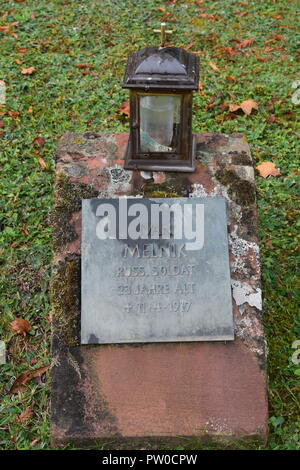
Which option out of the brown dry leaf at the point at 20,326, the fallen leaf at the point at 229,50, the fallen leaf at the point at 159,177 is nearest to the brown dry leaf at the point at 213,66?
the fallen leaf at the point at 229,50

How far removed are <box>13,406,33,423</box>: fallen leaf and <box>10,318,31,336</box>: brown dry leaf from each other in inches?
18.8

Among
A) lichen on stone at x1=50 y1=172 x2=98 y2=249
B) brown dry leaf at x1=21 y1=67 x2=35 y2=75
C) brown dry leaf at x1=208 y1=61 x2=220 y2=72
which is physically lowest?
lichen on stone at x1=50 y1=172 x2=98 y2=249

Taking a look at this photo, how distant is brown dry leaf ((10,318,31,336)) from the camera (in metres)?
3.07

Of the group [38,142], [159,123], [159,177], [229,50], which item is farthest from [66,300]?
[229,50]

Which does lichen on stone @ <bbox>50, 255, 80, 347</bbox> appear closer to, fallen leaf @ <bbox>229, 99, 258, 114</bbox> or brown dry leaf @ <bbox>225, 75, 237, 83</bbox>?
fallen leaf @ <bbox>229, 99, 258, 114</bbox>

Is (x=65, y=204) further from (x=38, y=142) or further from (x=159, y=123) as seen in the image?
(x=38, y=142)

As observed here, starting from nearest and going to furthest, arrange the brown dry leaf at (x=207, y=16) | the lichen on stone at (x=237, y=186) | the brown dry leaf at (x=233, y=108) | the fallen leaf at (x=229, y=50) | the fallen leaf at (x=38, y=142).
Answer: the lichen on stone at (x=237, y=186) < the fallen leaf at (x=38, y=142) < the brown dry leaf at (x=233, y=108) < the fallen leaf at (x=229, y=50) < the brown dry leaf at (x=207, y=16)

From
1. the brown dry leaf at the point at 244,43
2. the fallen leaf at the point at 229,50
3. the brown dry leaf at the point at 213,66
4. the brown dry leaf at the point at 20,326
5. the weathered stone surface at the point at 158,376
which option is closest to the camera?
the weathered stone surface at the point at 158,376

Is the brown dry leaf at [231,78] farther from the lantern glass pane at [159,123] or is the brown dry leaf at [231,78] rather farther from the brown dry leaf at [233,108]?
the lantern glass pane at [159,123]

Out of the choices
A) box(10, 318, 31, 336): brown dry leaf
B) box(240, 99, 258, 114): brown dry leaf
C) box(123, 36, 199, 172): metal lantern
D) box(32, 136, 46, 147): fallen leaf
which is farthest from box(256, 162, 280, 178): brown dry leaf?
box(10, 318, 31, 336): brown dry leaf

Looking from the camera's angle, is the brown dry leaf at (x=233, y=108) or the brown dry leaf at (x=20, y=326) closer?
the brown dry leaf at (x=20, y=326)

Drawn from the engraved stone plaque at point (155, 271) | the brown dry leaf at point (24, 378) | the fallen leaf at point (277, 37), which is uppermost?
the fallen leaf at point (277, 37)

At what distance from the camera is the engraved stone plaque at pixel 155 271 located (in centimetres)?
254

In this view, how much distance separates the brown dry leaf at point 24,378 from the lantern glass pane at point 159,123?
1341 mm
